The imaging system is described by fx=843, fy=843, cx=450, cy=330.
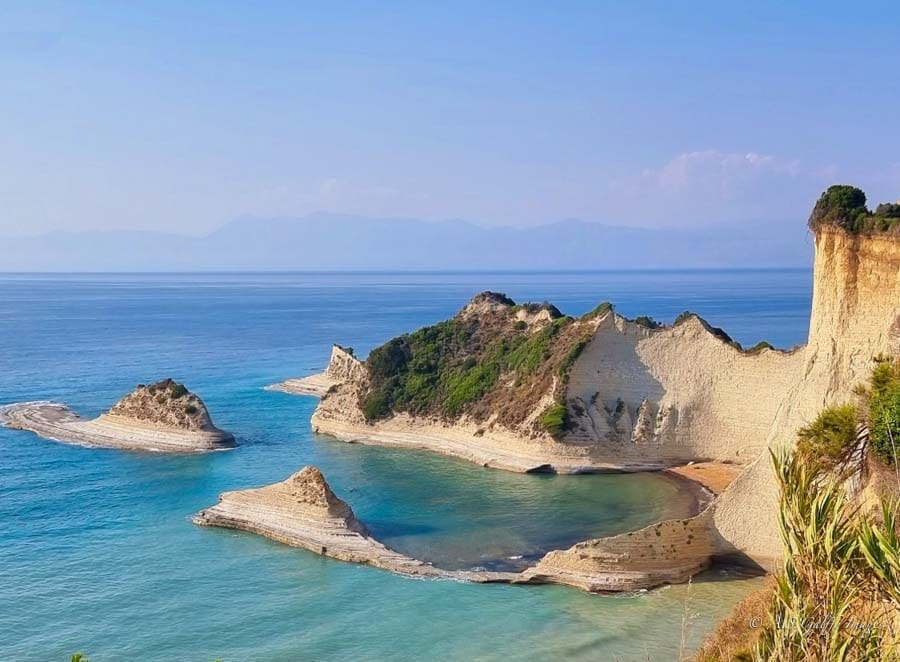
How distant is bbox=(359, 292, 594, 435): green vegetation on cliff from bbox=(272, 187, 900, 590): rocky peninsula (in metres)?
0.11

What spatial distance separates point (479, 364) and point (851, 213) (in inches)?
1108

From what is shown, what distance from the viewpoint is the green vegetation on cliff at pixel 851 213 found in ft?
75.3

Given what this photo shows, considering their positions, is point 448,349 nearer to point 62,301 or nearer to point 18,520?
point 18,520

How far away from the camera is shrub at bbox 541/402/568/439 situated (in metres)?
40.7

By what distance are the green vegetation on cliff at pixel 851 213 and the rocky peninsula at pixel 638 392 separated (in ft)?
0.16

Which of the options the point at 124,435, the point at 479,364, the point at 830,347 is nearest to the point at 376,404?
the point at 479,364

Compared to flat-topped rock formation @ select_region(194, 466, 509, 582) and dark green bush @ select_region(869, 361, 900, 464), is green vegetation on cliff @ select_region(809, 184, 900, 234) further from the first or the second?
flat-topped rock formation @ select_region(194, 466, 509, 582)

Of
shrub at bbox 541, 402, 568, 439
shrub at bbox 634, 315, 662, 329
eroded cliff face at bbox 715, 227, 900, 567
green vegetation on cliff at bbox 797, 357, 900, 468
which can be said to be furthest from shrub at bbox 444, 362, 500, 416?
green vegetation on cliff at bbox 797, 357, 900, 468

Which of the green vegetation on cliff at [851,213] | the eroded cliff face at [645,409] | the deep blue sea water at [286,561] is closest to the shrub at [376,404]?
the eroded cliff face at [645,409]

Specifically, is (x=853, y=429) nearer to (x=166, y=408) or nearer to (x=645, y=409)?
(x=645, y=409)

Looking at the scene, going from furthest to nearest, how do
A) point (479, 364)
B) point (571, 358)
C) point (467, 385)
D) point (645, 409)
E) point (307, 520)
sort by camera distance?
point (479, 364), point (467, 385), point (571, 358), point (645, 409), point (307, 520)

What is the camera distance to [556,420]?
4078 centimetres

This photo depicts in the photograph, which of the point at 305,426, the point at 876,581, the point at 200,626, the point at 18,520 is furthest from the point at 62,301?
the point at 876,581

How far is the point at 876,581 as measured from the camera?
8914 millimetres
